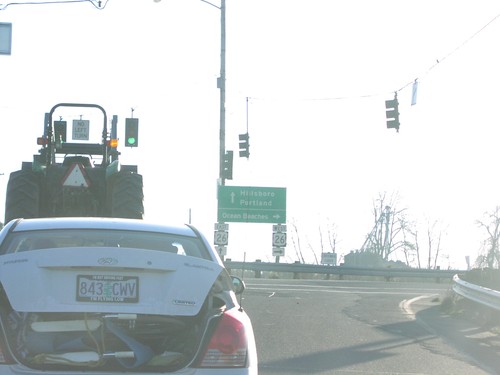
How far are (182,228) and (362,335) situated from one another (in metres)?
7.35

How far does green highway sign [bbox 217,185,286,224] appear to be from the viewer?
3341cm

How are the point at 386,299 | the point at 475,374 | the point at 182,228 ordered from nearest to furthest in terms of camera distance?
the point at 182,228 → the point at 475,374 → the point at 386,299

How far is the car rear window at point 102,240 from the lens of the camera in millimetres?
5718

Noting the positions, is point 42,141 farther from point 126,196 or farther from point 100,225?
point 100,225

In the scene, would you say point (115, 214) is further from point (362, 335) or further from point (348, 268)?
point (348, 268)

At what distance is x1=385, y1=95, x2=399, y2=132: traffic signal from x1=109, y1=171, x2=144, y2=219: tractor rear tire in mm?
11872

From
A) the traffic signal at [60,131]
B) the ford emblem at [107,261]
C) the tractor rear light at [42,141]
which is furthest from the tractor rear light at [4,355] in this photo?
the traffic signal at [60,131]

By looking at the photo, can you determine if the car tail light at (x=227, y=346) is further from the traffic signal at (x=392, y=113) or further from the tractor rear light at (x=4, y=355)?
the traffic signal at (x=392, y=113)

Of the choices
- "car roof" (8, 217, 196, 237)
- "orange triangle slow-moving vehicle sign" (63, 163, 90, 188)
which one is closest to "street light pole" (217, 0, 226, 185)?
"orange triangle slow-moving vehicle sign" (63, 163, 90, 188)

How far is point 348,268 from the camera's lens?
124 feet

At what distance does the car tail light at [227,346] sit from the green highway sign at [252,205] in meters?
27.9

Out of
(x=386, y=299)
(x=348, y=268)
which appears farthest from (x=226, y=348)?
(x=348, y=268)

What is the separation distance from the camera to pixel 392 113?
24.6m

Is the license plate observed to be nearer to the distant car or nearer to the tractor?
the distant car
